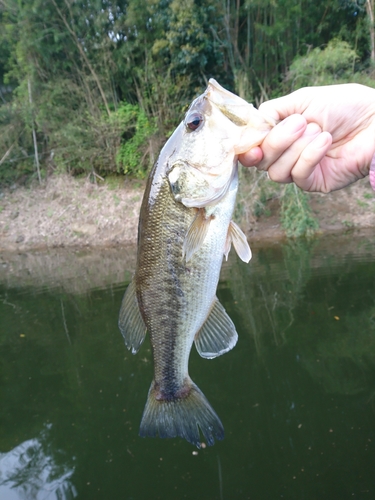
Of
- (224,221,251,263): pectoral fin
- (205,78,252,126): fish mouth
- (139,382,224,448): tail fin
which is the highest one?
(205,78,252,126): fish mouth

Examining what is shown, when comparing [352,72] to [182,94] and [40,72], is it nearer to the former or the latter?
[182,94]

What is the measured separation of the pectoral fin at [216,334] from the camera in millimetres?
1930

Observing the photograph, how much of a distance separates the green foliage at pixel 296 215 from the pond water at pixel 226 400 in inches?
119

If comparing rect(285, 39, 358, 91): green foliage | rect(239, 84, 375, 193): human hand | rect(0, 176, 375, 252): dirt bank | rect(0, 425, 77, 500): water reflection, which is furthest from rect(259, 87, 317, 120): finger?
rect(285, 39, 358, 91): green foliage

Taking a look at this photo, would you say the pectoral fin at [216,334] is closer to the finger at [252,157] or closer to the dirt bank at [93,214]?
the finger at [252,157]

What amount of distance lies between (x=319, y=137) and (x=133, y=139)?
47.1 ft

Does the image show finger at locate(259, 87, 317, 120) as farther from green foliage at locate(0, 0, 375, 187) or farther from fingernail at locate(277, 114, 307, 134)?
green foliage at locate(0, 0, 375, 187)

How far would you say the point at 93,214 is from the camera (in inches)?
560

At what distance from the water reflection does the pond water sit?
0.01 metres

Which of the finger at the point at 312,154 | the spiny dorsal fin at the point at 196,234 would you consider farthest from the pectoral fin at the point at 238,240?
the finger at the point at 312,154

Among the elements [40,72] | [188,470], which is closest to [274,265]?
[188,470]

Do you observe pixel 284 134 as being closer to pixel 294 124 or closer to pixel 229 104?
pixel 294 124

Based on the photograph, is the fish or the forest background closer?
the fish

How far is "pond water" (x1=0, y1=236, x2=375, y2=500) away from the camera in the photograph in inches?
137
